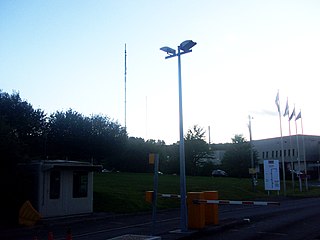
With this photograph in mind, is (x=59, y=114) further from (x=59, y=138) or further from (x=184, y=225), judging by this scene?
(x=184, y=225)

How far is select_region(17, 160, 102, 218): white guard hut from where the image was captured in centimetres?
2038

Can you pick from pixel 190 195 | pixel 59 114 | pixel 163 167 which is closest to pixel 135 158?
pixel 163 167

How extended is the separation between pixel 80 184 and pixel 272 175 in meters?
19.2

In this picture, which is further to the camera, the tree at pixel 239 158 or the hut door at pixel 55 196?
the tree at pixel 239 158

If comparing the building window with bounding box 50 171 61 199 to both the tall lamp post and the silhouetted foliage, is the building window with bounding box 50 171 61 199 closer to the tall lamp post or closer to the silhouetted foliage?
the tall lamp post

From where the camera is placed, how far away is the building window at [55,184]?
68.2 feet

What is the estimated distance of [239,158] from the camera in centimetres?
6925

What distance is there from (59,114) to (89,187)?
798 inches

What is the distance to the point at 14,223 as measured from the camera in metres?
18.6

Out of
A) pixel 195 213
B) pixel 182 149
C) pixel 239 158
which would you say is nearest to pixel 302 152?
pixel 239 158

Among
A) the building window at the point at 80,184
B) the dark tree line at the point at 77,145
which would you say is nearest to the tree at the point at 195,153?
the dark tree line at the point at 77,145

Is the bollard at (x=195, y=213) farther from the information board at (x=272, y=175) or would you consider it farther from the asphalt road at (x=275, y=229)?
the information board at (x=272, y=175)

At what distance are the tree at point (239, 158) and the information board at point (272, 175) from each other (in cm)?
3246

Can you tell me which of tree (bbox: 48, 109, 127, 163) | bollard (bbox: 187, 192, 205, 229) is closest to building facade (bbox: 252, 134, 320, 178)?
tree (bbox: 48, 109, 127, 163)
